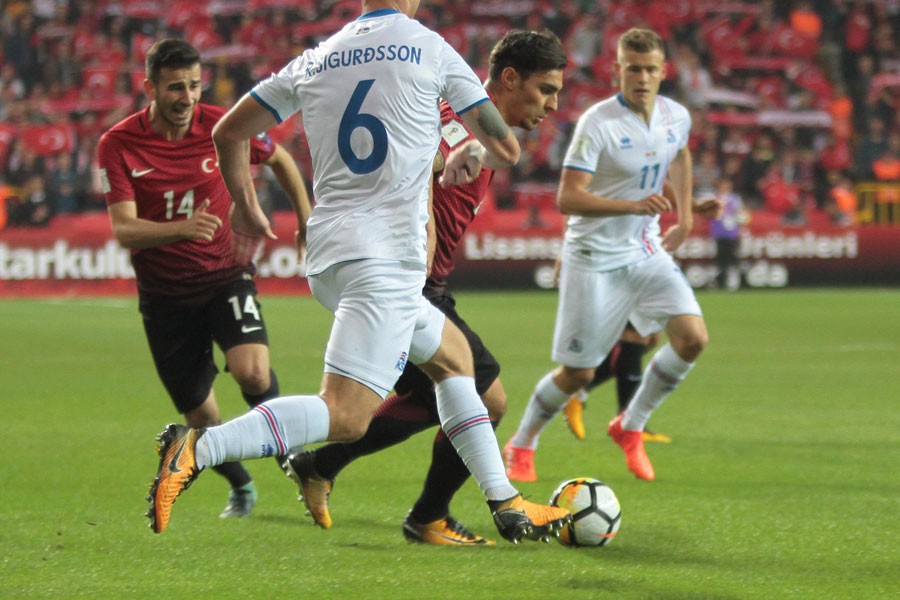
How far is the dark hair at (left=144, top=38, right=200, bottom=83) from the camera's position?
5656 mm

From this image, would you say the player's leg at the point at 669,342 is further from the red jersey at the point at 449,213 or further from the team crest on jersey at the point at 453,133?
the team crest on jersey at the point at 453,133

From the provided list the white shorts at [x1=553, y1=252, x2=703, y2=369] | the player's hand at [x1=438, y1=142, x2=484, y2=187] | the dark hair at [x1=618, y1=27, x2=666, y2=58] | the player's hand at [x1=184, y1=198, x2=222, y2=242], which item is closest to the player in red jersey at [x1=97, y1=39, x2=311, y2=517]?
the player's hand at [x1=184, y1=198, x2=222, y2=242]

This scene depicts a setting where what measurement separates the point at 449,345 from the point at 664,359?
96.5 inches

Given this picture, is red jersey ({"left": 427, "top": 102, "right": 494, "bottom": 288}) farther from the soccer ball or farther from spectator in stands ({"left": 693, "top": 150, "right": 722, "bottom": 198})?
spectator in stands ({"left": 693, "top": 150, "right": 722, "bottom": 198})

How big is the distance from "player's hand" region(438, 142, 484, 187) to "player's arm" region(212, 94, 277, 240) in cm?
60

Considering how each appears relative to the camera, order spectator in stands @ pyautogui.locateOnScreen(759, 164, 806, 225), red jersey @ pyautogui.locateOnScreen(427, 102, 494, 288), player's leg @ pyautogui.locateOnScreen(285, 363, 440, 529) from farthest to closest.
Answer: spectator in stands @ pyautogui.locateOnScreen(759, 164, 806, 225) → red jersey @ pyautogui.locateOnScreen(427, 102, 494, 288) → player's leg @ pyautogui.locateOnScreen(285, 363, 440, 529)

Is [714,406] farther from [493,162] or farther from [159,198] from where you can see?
[493,162]

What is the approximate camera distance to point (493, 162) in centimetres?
429

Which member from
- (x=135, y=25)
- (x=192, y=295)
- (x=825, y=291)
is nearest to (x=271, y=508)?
(x=192, y=295)

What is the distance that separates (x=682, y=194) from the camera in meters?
7.29

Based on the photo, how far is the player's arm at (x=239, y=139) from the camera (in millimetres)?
4367

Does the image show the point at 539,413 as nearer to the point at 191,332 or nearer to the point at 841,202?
the point at 191,332

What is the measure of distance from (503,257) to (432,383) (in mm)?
14457

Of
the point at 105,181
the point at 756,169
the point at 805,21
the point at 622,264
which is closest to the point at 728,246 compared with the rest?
the point at 756,169
